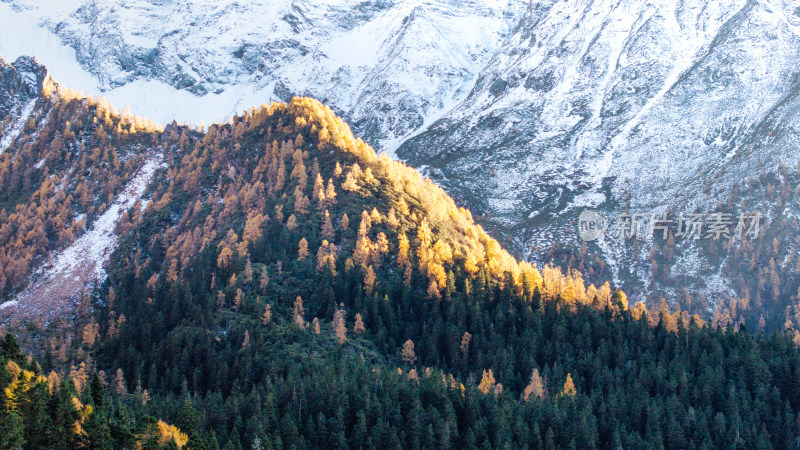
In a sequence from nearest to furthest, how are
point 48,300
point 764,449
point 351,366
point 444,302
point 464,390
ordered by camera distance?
point 764,449, point 464,390, point 351,366, point 444,302, point 48,300

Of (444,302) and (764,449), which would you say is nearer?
(764,449)

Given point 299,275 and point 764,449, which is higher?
point 299,275

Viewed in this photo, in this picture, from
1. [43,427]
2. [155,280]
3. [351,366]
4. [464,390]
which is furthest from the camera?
[155,280]

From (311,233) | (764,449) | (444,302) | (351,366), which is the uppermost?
(311,233)

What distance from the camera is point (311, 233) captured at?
18400cm

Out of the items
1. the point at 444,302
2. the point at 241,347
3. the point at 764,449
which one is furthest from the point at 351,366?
the point at 764,449

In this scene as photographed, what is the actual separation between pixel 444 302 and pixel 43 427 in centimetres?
9270

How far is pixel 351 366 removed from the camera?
141500 millimetres

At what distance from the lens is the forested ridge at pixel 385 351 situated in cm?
12088

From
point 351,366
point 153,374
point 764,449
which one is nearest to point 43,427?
point 153,374

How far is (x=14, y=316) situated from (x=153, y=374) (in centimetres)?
6442

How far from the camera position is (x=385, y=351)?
502ft

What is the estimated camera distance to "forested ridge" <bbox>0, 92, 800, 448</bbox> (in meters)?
121

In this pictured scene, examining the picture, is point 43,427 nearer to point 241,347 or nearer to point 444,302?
point 241,347
